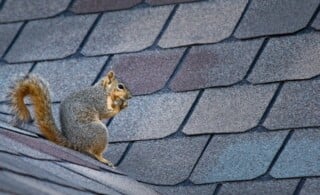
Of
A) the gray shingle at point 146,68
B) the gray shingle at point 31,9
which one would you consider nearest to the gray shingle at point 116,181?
the gray shingle at point 146,68

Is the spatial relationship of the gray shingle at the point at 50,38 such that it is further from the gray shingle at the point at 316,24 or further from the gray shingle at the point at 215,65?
the gray shingle at the point at 316,24

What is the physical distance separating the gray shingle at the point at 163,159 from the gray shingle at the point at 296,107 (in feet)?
0.74

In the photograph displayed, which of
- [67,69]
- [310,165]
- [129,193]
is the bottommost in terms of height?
[129,193]

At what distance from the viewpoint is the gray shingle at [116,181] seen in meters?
4.46

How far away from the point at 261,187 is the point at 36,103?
0.76 meters

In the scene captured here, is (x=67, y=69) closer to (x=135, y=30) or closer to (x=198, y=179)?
(x=135, y=30)

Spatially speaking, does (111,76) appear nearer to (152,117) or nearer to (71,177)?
(152,117)

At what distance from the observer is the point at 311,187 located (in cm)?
464

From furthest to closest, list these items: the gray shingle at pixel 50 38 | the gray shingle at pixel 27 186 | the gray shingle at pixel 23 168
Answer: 1. the gray shingle at pixel 50 38
2. the gray shingle at pixel 23 168
3. the gray shingle at pixel 27 186

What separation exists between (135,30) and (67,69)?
258mm

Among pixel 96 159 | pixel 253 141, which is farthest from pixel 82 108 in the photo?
pixel 253 141

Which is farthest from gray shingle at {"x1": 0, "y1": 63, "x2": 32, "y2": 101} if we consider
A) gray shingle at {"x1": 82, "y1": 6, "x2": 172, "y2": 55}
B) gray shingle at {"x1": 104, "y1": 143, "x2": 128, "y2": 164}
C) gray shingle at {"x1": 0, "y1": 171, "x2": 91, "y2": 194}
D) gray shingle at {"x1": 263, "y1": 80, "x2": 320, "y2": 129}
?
gray shingle at {"x1": 0, "y1": 171, "x2": 91, "y2": 194}

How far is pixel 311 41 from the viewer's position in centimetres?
504

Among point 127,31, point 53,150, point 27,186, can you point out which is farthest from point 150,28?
point 27,186
